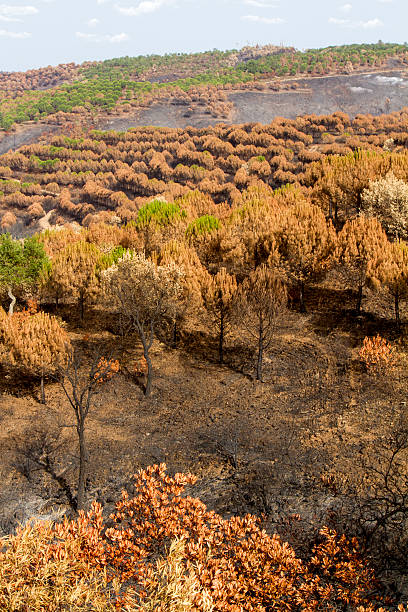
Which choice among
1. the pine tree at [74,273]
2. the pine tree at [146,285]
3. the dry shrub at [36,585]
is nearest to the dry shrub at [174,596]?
the dry shrub at [36,585]

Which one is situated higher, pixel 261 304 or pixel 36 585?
pixel 36 585

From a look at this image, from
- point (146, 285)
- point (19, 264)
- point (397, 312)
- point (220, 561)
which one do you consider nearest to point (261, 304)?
point (146, 285)

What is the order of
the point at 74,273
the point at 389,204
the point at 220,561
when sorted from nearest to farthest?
the point at 220,561 → the point at 74,273 → the point at 389,204

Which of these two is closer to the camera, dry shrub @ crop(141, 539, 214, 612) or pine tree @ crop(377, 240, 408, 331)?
dry shrub @ crop(141, 539, 214, 612)

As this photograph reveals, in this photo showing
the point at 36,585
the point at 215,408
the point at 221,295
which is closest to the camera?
the point at 36,585

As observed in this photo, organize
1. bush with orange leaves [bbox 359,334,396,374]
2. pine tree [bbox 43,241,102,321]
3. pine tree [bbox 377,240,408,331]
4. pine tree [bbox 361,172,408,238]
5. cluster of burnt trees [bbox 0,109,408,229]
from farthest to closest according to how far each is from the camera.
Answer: cluster of burnt trees [bbox 0,109,408,229] → pine tree [bbox 361,172,408,238] → pine tree [bbox 43,241,102,321] → pine tree [bbox 377,240,408,331] → bush with orange leaves [bbox 359,334,396,374]

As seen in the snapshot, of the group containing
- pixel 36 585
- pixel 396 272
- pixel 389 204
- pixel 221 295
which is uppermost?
pixel 389 204

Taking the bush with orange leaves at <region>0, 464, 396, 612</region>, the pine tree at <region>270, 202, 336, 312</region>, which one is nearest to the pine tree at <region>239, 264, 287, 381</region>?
the pine tree at <region>270, 202, 336, 312</region>

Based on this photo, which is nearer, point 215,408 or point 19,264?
point 215,408

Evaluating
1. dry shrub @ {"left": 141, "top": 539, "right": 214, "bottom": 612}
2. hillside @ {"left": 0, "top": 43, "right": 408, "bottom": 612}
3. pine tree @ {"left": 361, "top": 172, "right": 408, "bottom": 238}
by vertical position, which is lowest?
hillside @ {"left": 0, "top": 43, "right": 408, "bottom": 612}

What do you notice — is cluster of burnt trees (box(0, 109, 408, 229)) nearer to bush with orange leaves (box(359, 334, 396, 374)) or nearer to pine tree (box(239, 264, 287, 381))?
pine tree (box(239, 264, 287, 381))

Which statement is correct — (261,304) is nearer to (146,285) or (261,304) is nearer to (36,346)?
(146,285)

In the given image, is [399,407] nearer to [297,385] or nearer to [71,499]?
[297,385]
